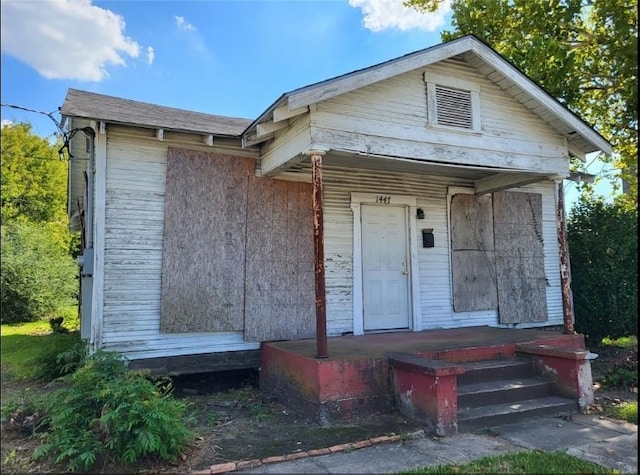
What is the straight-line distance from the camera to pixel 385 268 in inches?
300

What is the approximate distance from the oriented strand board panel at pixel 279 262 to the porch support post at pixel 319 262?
4.91ft

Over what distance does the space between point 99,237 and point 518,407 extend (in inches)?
210

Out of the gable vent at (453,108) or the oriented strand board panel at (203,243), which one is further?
the gable vent at (453,108)

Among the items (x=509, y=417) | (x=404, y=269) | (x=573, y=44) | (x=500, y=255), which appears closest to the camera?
(x=509, y=417)

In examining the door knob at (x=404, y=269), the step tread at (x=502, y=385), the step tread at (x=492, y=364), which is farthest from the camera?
the door knob at (x=404, y=269)

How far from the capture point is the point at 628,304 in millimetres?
8812

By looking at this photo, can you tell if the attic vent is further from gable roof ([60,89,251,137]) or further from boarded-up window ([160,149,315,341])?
gable roof ([60,89,251,137])

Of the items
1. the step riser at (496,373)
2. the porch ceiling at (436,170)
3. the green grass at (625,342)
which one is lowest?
the green grass at (625,342)

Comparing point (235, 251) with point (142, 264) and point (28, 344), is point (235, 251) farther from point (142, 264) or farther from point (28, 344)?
point (28, 344)

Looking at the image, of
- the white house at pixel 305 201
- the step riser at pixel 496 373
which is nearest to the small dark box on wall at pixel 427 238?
the white house at pixel 305 201

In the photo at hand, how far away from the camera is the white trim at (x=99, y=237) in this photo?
5668mm

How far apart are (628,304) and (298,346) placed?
22.3ft

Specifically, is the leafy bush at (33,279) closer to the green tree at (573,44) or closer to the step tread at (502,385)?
the step tread at (502,385)

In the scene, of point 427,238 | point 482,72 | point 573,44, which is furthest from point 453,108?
point 573,44
